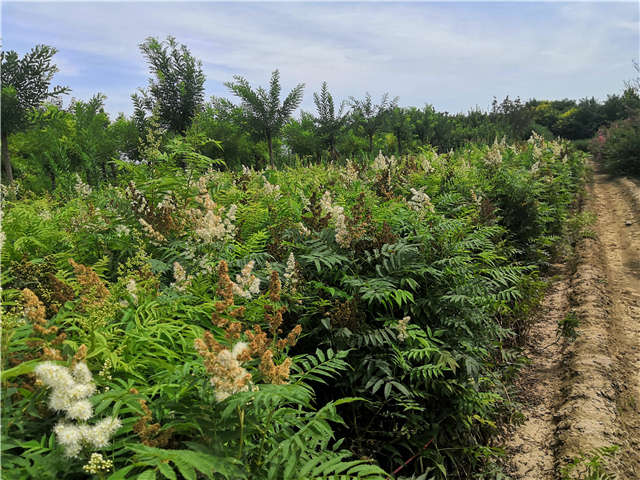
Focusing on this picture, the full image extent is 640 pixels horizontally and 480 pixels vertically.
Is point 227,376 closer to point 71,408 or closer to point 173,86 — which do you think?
point 71,408

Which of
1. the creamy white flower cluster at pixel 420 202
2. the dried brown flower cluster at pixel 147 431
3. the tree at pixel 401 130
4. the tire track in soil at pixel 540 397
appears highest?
the tree at pixel 401 130

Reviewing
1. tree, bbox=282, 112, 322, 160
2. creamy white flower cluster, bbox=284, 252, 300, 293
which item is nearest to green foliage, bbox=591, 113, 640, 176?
tree, bbox=282, 112, 322, 160

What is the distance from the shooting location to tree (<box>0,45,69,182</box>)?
902 centimetres

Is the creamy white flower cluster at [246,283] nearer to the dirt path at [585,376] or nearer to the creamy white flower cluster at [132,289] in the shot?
the creamy white flower cluster at [132,289]

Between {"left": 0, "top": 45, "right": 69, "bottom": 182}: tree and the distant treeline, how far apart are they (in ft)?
0.07

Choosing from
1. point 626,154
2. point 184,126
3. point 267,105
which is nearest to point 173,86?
point 184,126

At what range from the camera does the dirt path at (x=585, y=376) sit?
10.8ft

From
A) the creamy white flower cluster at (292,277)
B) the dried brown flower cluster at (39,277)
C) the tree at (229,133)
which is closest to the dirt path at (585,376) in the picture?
the creamy white flower cluster at (292,277)

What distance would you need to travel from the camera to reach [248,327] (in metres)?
2.70

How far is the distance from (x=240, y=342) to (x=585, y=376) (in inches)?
163

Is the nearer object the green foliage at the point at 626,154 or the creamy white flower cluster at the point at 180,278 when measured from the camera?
the creamy white flower cluster at the point at 180,278

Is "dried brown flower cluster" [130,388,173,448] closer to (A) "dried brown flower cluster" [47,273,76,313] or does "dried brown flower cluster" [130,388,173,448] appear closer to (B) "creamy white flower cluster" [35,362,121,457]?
(B) "creamy white flower cluster" [35,362,121,457]

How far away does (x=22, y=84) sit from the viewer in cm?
928

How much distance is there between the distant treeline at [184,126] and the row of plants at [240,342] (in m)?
1.21
